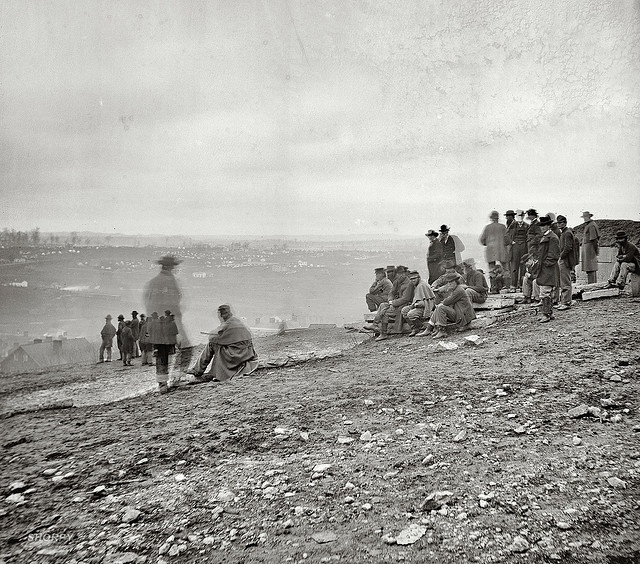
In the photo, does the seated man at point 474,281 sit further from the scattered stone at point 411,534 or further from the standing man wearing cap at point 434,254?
the scattered stone at point 411,534

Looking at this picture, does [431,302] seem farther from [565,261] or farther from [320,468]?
[320,468]

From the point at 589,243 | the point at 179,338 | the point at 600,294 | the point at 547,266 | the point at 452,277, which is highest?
the point at 589,243

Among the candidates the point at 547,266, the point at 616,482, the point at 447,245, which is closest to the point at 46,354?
the point at 447,245

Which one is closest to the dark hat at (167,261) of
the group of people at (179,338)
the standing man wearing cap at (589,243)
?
the group of people at (179,338)

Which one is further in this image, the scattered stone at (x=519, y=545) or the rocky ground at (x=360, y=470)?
the rocky ground at (x=360, y=470)

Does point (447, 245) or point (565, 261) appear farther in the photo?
point (447, 245)

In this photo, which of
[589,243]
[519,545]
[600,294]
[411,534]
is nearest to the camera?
[519,545]

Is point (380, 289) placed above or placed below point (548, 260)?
below
